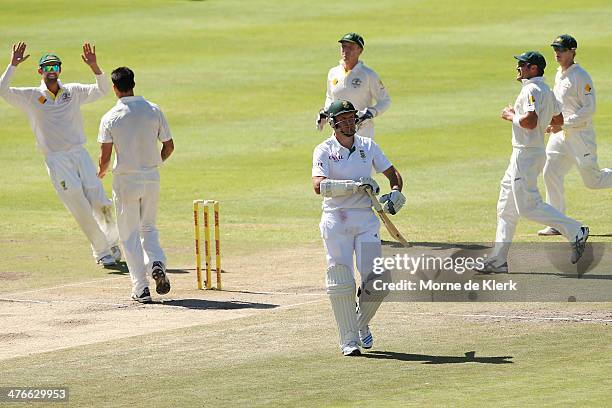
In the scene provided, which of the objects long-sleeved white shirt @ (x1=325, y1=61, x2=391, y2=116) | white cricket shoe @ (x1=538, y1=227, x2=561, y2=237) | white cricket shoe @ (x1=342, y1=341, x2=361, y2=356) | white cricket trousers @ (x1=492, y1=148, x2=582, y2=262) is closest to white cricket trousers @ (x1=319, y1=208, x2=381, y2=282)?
white cricket shoe @ (x1=342, y1=341, x2=361, y2=356)

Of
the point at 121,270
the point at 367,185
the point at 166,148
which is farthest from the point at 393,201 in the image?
the point at 121,270

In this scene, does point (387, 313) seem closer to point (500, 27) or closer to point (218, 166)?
point (218, 166)

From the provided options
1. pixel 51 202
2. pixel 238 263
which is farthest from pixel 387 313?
pixel 51 202

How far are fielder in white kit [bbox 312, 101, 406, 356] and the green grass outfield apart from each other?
0.41m

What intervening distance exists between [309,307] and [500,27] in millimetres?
22683

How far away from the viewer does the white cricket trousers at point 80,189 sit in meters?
15.8

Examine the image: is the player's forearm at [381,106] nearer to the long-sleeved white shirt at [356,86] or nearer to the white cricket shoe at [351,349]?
the long-sleeved white shirt at [356,86]

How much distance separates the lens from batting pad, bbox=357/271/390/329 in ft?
35.9

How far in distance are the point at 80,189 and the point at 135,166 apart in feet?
8.20

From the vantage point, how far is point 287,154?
2270 centimetres

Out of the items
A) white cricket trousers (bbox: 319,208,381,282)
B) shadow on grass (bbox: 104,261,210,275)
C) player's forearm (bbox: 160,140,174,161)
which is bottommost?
shadow on grass (bbox: 104,261,210,275)

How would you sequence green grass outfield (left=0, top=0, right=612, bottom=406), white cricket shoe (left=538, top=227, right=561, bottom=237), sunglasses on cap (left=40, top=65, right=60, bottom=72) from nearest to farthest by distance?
1. green grass outfield (left=0, top=0, right=612, bottom=406)
2. sunglasses on cap (left=40, top=65, right=60, bottom=72)
3. white cricket shoe (left=538, top=227, right=561, bottom=237)

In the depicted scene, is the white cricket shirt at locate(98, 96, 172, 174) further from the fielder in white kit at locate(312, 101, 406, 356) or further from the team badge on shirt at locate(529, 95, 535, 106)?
the team badge on shirt at locate(529, 95, 535, 106)

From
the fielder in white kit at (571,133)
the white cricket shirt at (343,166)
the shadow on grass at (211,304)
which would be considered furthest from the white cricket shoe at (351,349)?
the fielder in white kit at (571,133)
